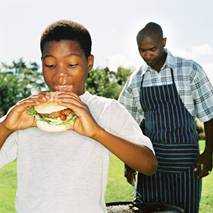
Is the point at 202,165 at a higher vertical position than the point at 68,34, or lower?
lower

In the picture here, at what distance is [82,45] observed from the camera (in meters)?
2.99

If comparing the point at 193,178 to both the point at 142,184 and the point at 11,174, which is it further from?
the point at 11,174

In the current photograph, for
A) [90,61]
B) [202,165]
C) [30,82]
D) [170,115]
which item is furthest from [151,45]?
[30,82]

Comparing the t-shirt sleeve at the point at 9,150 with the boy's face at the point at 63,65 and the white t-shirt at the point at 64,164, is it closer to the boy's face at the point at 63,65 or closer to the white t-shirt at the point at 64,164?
the white t-shirt at the point at 64,164

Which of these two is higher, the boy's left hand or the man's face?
the man's face

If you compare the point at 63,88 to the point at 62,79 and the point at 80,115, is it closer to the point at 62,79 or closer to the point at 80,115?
the point at 62,79

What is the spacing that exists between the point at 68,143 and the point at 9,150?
0.33 m

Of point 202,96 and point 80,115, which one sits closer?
point 80,115

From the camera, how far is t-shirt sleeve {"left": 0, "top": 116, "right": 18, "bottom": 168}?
292 centimetres

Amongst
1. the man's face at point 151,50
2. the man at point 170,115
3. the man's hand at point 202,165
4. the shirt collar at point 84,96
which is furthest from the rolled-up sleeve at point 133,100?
the shirt collar at point 84,96

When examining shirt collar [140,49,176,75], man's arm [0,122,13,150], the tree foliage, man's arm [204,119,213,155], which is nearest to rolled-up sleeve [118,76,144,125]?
shirt collar [140,49,176,75]

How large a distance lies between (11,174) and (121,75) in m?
61.1

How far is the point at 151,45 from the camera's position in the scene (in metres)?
5.79

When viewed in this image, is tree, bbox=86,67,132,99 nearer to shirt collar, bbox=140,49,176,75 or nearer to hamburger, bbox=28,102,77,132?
shirt collar, bbox=140,49,176,75
